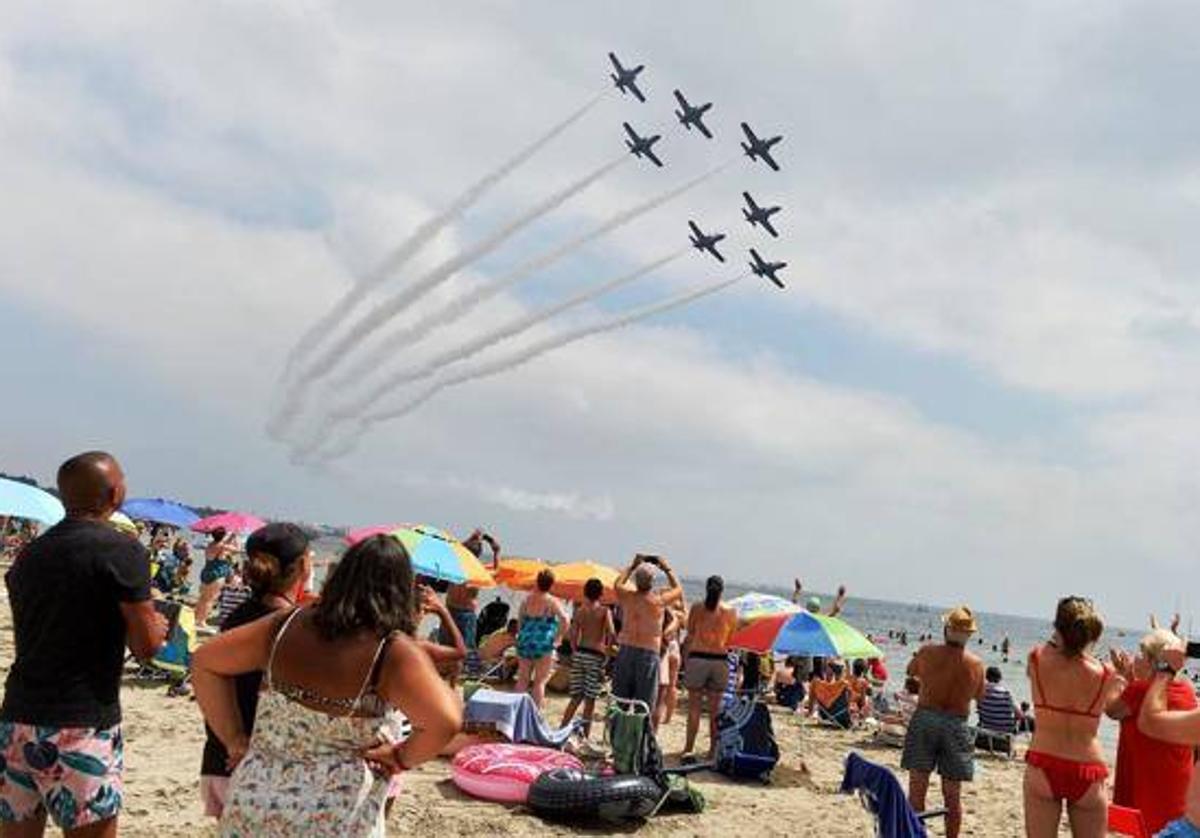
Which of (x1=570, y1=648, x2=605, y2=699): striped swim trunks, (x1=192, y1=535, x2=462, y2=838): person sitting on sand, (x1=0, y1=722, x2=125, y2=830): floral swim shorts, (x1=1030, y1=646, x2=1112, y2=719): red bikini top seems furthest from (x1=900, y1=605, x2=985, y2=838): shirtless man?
(x1=0, y1=722, x2=125, y2=830): floral swim shorts

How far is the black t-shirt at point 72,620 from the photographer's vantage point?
3.62m

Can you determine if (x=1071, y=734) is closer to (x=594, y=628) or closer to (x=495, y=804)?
(x=495, y=804)

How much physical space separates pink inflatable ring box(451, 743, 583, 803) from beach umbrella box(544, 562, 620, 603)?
7.70 meters

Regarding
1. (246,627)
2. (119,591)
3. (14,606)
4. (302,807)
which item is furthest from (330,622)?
(14,606)

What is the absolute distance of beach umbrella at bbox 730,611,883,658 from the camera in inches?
509

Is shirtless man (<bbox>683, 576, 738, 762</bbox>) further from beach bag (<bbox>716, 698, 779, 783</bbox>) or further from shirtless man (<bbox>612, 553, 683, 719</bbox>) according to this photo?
shirtless man (<bbox>612, 553, 683, 719</bbox>)

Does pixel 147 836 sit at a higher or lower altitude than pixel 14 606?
lower

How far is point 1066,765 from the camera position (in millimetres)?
5297

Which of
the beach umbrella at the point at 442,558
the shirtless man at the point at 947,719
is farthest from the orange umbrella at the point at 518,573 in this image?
the shirtless man at the point at 947,719

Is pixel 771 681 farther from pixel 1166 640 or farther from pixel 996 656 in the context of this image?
pixel 996 656

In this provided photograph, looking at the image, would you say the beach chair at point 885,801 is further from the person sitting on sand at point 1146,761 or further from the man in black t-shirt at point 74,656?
the man in black t-shirt at point 74,656

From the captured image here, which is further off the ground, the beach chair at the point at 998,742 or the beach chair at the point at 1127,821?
the beach chair at the point at 1127,821

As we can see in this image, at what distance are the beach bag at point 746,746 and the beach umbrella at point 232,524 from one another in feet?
45.9

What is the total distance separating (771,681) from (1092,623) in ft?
47.3
